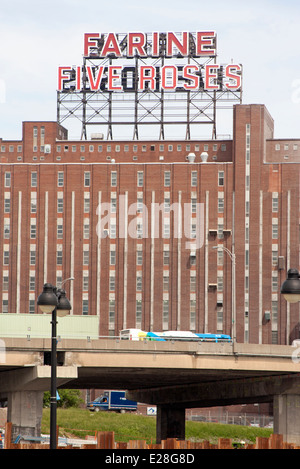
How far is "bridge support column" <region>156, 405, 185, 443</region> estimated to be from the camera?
89688 mm

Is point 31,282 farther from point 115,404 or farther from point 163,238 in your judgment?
point 115,404

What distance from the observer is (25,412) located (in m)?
63.2

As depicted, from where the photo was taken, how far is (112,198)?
5999 inches

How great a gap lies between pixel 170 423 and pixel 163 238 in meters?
63.5

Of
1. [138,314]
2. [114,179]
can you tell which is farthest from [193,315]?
[114,179]

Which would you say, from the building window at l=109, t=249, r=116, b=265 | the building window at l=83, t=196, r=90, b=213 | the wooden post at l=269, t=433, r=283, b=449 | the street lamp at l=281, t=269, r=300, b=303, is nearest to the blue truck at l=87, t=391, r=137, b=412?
the building window at l=109, t=249, r=116, b=265

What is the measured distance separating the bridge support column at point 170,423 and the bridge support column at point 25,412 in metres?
27.9

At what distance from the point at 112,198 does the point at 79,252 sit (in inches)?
402

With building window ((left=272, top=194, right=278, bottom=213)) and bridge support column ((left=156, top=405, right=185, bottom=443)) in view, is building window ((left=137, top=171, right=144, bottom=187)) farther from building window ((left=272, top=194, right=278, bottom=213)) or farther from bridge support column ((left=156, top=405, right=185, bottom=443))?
bridge support column ((left=156, top=405, right=185, bottom=443))

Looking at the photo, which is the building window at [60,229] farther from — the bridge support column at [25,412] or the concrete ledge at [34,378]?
the bridge support column at [25,412]

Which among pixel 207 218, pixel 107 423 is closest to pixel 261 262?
pixel 207 218

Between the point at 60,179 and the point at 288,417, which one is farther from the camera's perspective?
the point at 60,179

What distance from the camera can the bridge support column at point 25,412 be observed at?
61.6 m
